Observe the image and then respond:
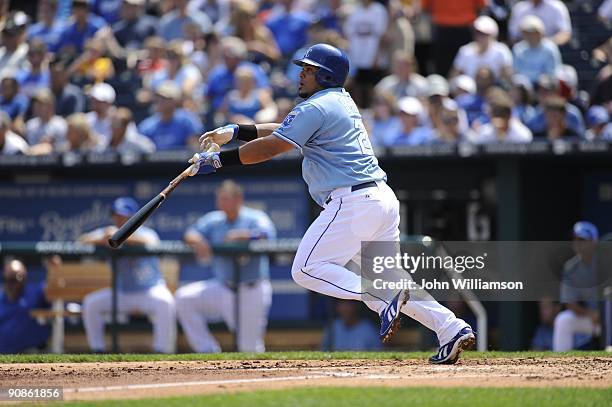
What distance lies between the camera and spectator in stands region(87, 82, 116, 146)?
14000 mm

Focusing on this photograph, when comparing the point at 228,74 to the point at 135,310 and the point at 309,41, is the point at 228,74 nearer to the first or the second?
the point at 309,41

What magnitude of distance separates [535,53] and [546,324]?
3.11 m

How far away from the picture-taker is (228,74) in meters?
14.2

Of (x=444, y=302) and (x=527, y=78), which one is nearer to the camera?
(x=444, y=302)

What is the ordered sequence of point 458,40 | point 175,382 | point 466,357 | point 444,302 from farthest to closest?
point 458,40, point 444,302, point 466,357, point 175,382

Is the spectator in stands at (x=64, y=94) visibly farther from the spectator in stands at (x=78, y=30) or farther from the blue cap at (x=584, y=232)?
the blue cap at (x=584, y=232)

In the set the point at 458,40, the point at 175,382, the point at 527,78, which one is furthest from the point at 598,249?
the point at 175,382

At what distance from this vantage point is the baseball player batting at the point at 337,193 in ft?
23.3

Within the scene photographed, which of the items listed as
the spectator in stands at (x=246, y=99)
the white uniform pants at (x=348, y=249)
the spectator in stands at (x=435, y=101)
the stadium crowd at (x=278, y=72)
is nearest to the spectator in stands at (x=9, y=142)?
the stadium crowd at (x=278, y=72)

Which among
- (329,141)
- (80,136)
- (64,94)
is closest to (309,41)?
(80,136)

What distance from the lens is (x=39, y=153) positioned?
13.3 metres

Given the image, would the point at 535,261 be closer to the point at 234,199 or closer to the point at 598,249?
the point at 598,249

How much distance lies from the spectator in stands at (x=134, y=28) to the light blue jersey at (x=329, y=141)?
29.0 feet

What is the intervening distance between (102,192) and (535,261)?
4996 mm
